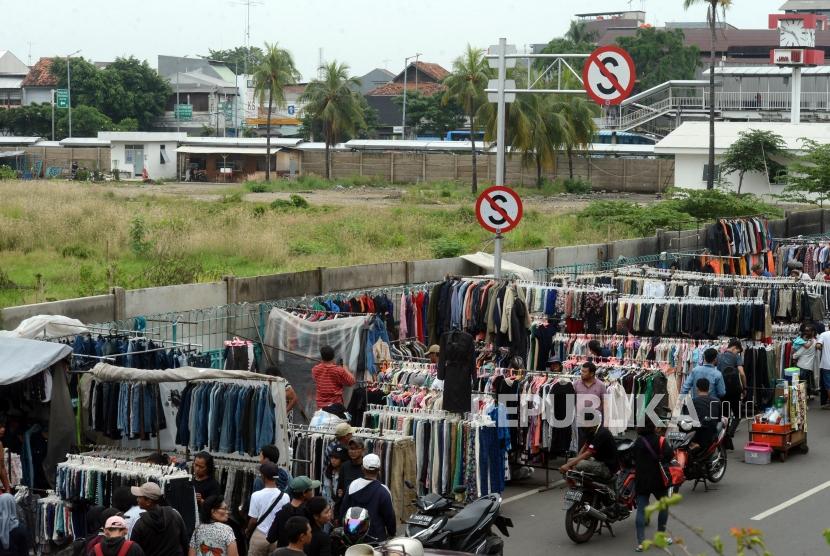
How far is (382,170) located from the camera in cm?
7269

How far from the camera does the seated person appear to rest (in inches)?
481

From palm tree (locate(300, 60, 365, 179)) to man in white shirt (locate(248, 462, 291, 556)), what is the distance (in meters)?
62.8

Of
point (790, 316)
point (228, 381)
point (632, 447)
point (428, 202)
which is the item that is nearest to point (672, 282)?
point (790, 316)

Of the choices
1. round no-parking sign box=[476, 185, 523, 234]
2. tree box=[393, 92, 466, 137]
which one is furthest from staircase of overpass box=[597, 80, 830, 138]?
round no-parking sign box=[476, 185, 523, 234]

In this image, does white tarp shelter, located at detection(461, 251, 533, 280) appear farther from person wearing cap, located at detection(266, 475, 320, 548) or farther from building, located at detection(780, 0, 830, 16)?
building, located at detection(780, 0, 830, 16)

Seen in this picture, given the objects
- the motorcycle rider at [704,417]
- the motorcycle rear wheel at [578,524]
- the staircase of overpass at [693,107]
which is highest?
the staircase of overpass at [693,107]

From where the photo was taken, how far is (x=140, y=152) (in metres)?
75.0

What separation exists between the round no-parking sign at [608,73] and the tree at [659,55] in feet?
279

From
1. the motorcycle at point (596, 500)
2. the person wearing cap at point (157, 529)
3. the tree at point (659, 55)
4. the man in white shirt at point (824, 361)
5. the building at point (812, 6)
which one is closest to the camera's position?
the person wearing cap at point (157, 529)

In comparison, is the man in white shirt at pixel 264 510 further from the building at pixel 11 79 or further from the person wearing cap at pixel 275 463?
the building at pixel 11 79

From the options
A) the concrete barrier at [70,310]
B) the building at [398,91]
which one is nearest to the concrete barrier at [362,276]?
the concrete barrier at [70,310]

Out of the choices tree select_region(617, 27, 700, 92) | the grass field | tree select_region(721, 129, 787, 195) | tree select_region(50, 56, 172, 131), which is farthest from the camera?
tree select_region(617, 27, 700, 92)

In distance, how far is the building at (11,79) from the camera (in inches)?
4311

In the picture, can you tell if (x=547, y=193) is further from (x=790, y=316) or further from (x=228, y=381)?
(x=228, y=381)
